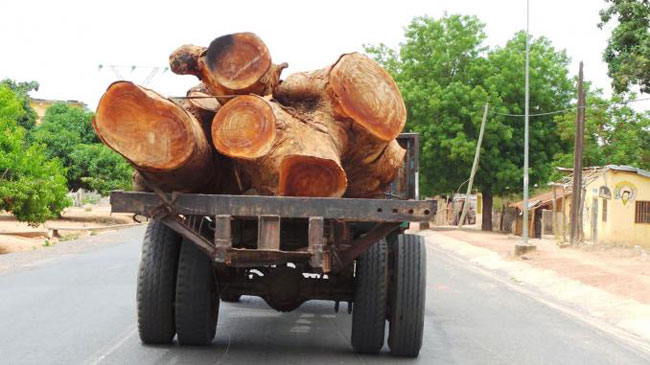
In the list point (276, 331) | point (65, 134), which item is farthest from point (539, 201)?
point (276, 331)

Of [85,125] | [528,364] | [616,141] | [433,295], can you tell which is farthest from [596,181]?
[85,125]

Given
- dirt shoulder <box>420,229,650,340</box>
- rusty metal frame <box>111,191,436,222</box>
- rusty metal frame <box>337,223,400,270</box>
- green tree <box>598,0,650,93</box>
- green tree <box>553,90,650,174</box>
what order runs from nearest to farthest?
rusty metal frame <box>111,191,436,222</box> < rusty metal frame <box>337,223,400,270</box> < dirt shoulder <box>420,229,650,340</box> < green tree <box>598,0,650,93</box> < green tree <box>553,90,650,174</box>

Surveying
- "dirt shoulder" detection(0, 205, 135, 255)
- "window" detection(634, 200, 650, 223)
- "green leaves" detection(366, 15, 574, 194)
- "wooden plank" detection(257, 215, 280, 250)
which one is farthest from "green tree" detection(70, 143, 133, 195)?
"wooden plank" detection(257, 215, 280, 250)

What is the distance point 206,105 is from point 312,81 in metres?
0.87

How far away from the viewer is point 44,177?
2947 centimetres

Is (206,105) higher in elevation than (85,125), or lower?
lower

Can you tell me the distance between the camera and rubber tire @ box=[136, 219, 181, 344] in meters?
7.48

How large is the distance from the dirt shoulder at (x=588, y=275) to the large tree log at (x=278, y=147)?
6.30 metres

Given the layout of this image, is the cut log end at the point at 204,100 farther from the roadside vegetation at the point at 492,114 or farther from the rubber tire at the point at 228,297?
the roadside vegetation at the point at 492,114

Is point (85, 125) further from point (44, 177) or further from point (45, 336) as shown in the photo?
point (45, 336)

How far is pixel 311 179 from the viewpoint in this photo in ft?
21.4

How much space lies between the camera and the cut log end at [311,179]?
6398 millimetres

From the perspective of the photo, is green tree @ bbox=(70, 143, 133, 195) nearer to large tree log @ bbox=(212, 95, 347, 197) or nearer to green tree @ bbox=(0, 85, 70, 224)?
green tree @ bbox=(0, 85, 70, 224)

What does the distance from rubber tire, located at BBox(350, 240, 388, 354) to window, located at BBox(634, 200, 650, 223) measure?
2473 cm
